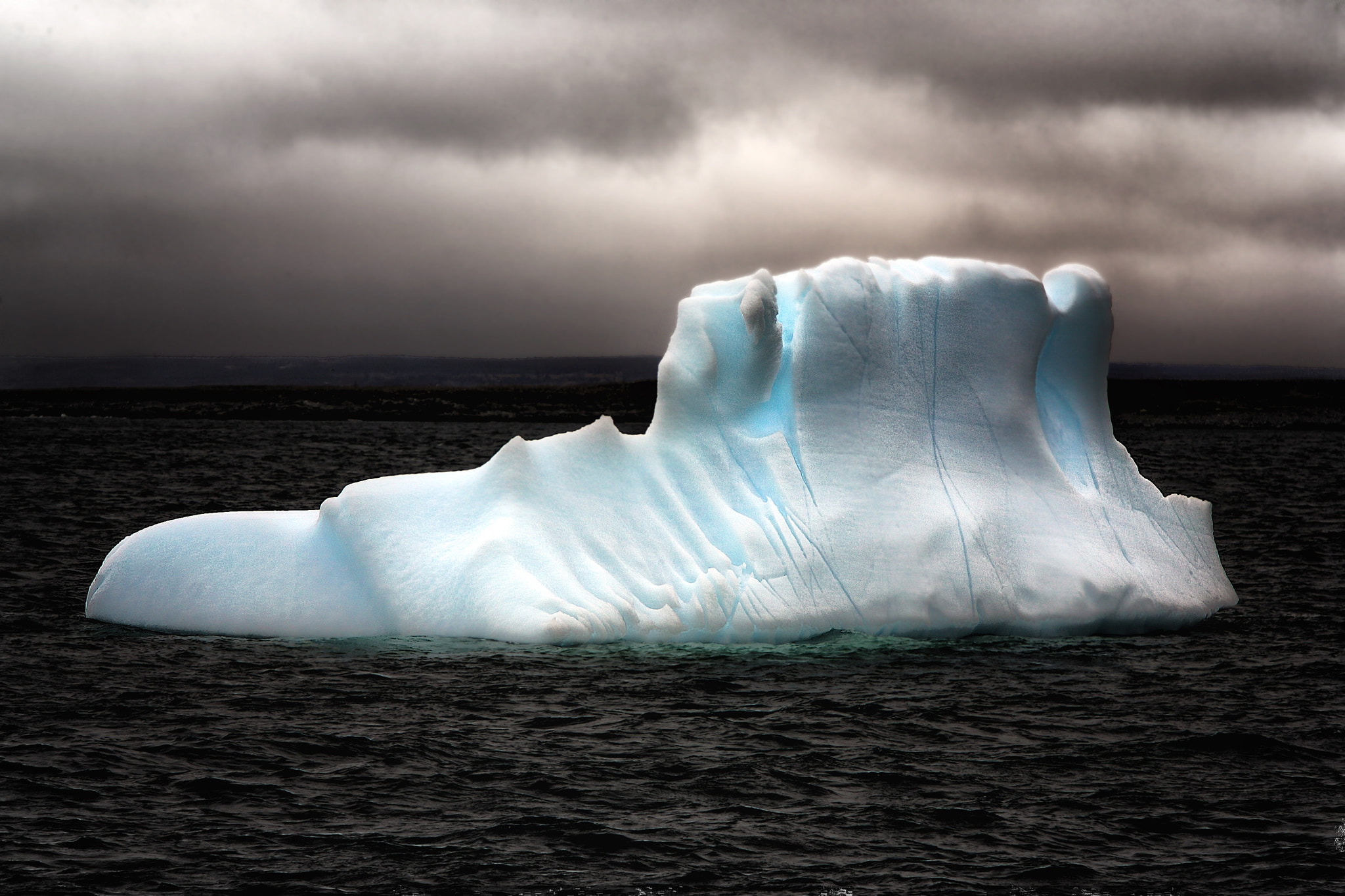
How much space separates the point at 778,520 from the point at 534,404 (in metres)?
93.3

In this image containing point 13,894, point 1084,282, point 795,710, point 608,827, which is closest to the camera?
point 13,894

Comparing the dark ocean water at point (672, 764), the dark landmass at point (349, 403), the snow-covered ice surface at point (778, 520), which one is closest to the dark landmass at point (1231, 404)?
the dark landmass at point (349, 403)

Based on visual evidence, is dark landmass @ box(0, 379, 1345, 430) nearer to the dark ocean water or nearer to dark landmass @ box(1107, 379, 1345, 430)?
dark landmass @ box(1107, 379, 1345, 430)

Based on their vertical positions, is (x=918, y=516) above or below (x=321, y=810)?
above

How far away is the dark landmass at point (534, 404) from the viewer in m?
94.4

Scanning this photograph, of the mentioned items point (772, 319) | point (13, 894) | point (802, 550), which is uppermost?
point (772, 319)

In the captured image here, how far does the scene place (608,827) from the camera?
822 centimetres

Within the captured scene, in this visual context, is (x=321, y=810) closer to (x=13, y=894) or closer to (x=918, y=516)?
(x=13, y=894)

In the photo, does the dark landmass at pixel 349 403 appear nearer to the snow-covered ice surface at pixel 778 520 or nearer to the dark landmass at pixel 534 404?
the dark landmass at pixel 534 404

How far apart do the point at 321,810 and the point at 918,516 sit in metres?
7.14

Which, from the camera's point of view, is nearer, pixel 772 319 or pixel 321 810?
pixel 321 810

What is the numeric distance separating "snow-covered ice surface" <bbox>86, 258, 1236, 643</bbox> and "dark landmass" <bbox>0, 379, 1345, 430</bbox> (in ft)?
257

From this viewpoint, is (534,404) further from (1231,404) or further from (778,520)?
(778,520)

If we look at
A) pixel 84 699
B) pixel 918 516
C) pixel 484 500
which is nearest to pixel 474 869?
pixel 84 699
